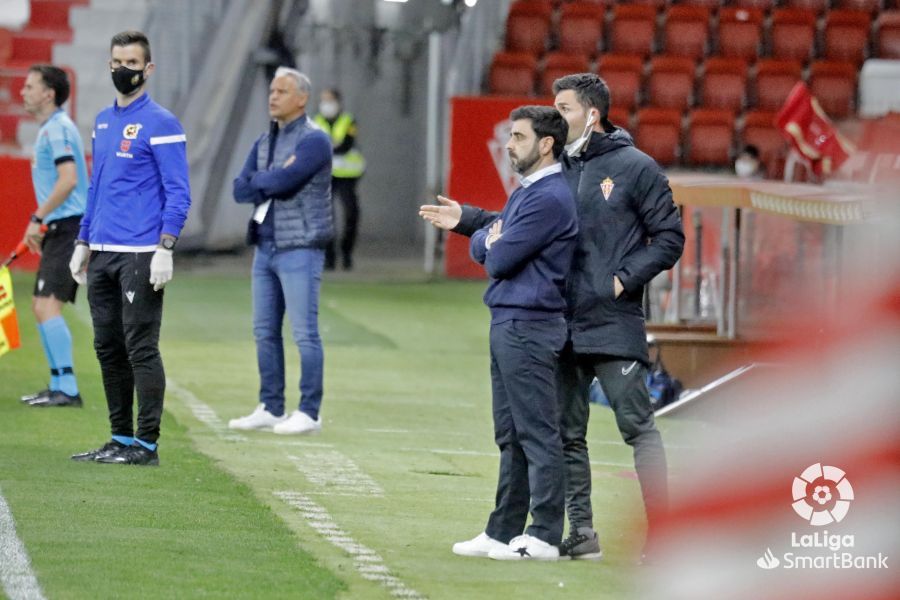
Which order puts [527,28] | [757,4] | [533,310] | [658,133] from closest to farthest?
[533,310] → [658,133] → [527,28] → [757,4]

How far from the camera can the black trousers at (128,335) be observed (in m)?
8.18

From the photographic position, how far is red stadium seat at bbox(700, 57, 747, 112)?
2273 cm

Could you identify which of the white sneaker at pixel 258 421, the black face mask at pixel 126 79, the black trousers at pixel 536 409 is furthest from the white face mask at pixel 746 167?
the black trousers at pixel 536 409

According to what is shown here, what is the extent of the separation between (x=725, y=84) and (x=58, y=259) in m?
14.1

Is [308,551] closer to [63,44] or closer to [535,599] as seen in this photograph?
[535,599]

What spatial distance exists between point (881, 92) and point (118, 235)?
1590 centimetres

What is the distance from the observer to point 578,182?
6828 millimetres

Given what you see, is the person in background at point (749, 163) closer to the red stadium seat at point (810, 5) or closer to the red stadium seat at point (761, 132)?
the red stadium seat at point (761, 132)

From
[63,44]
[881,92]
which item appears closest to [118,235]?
[63,44]

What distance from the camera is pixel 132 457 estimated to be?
834cm

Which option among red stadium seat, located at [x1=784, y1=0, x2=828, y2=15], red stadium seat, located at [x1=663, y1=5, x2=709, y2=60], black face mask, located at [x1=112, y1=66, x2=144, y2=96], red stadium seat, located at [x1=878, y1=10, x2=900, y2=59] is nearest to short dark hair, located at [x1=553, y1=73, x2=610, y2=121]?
black face mask, located at [x1=112, y1=66, x2=144, y2=96]

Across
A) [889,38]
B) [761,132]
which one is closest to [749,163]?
[761,132]

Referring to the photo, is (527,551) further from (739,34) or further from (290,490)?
(739,34)

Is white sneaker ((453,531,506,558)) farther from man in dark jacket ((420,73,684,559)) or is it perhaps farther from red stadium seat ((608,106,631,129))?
red stadium seat ((608,106,631,129))
